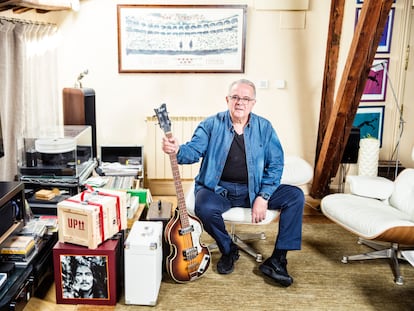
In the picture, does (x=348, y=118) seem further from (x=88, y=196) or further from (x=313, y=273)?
(x=88, y=196)

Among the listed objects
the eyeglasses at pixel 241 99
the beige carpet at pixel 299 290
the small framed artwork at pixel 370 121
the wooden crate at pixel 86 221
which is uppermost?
the eyeglasses at pixel 241 99

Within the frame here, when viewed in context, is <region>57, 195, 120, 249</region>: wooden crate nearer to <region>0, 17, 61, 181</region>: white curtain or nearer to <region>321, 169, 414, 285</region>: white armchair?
<region>0, 17, 61, 181</region>: white curtain

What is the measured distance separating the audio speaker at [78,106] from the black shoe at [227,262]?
5.39 feet

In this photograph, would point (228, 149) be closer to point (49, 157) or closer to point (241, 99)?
point (241, 99)

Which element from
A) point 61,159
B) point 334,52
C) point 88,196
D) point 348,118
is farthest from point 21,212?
point 334,52

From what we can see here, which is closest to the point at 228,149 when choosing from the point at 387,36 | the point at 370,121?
the point at 370,121

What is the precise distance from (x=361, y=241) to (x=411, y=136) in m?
1.71

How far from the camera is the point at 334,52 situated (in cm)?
431

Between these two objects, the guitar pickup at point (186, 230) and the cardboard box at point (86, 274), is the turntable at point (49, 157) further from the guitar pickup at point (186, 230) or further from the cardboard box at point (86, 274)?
the guitar pickup at point (186, 230)

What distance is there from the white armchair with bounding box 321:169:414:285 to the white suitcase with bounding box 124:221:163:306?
4.02 ft

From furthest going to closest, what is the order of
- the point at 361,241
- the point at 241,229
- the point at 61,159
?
the point at 241,229
the point at 361,241
the point at 61,159

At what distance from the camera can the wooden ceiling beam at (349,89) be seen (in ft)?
11.1

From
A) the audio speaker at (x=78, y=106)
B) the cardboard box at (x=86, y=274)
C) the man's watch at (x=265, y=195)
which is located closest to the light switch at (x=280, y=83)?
Answer: the audio speaker at (x=78, y=106)

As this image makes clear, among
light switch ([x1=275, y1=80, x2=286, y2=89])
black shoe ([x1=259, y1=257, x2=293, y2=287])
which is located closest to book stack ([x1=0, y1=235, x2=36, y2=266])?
black shoe ([x1=259, y1=257, x2=293, y2=287])
